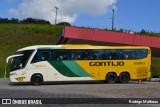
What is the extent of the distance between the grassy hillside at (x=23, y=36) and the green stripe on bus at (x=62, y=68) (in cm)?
2984

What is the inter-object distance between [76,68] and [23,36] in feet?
138

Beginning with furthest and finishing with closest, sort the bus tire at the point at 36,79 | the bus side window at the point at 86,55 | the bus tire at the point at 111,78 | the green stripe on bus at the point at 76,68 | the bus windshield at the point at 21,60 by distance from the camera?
the bus tire at the point at 111,78 < the bus side window at the point at 86,55 < the green stripe on bus at the point at 76,68 < the bus tire at the point at 36,79 < the bus windshield at the point at 21,60

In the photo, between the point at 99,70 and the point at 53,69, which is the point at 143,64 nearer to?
the point at 99,70

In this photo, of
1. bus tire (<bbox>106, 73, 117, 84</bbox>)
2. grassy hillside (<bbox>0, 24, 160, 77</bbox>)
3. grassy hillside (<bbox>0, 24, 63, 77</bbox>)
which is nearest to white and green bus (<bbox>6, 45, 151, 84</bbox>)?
bus tire (<bbox>106, 73, 117, 84</bbox>)

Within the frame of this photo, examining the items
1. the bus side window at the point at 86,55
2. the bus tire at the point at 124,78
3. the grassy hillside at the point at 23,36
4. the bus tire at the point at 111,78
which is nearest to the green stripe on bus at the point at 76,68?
the bus side window at the point at 86,55

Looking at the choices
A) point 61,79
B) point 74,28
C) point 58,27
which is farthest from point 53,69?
point 58,27

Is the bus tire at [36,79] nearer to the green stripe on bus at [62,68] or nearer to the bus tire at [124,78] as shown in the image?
the green stripe on bus at [62,68]

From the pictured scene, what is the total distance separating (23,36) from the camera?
6931cm

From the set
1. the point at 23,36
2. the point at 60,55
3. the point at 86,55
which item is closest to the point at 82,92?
the point at 60,55

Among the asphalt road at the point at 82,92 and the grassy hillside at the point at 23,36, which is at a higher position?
the grassy hillside at the point at 23,36

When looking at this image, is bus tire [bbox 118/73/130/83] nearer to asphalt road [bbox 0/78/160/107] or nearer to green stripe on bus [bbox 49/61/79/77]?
green stripe on bus [bbox 49/61/79/77]

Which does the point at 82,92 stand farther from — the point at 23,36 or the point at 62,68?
the point at 23,36

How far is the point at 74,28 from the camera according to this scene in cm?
3756

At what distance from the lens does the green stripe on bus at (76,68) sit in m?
28.3
